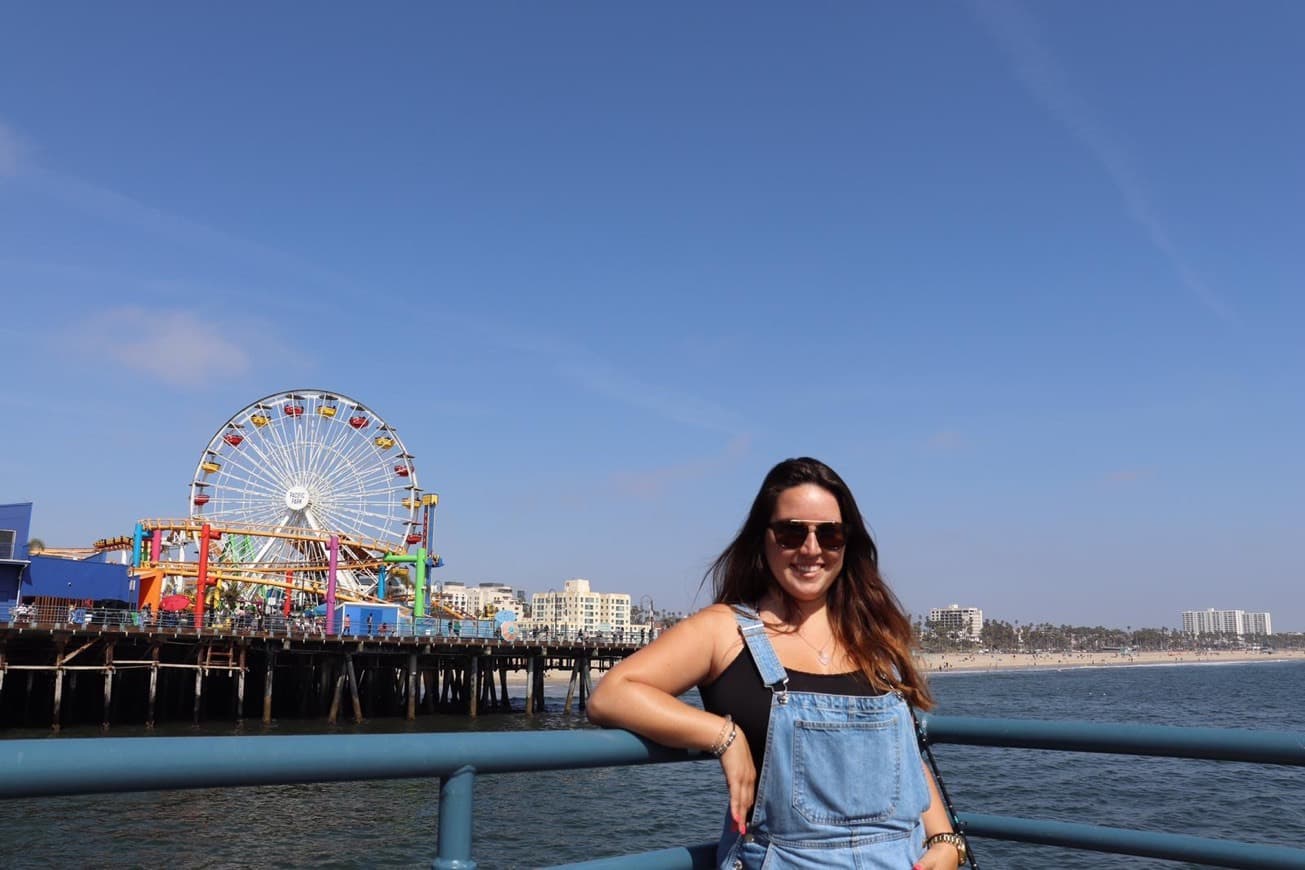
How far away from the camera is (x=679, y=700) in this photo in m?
2.33

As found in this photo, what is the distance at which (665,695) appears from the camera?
7.55ft

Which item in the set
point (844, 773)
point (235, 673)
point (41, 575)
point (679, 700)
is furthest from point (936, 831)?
point (41, 575)

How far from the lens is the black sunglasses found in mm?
2676

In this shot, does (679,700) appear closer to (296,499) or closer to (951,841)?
(951,841)

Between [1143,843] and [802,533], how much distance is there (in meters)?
1.25

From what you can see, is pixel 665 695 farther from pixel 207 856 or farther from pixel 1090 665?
pixel 1090 665

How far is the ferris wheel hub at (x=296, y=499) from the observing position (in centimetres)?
5055

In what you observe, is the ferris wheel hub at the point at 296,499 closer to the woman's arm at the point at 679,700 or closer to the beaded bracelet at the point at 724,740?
the woman's arm at the point at 679,700

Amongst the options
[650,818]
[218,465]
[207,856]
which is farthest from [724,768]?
[218,465]

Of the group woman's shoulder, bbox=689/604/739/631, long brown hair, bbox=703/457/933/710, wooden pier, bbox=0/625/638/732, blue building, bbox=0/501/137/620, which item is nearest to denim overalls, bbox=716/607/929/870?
woman's shoulder, bbox=689/604/739/631

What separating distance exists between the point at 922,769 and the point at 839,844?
356mm

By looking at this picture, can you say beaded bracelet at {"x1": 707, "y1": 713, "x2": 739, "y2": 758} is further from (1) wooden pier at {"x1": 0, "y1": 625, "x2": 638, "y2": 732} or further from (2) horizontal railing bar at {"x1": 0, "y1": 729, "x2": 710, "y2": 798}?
(1) wooden pier at {"x1": 0, "y1": 625, "x2": 638, "y2": 732}

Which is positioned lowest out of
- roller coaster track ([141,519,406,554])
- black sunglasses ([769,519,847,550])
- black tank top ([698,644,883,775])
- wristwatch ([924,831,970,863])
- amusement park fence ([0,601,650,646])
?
amusement park fence ([0,601,650,646])

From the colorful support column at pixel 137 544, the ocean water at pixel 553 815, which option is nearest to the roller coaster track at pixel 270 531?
the colorful support column at pixel 137 544
